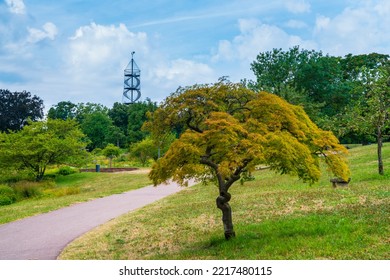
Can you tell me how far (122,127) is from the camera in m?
70.4

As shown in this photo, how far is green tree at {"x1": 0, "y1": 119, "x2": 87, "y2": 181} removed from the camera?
32.8 meters

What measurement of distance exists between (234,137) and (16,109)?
57793 mm

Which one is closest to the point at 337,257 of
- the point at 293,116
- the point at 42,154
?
the point at 293,116

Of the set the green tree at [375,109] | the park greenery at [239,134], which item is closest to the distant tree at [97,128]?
the park greenery at [239,134]

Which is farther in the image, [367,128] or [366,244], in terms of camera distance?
[367,128]

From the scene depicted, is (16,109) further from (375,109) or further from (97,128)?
(375,109)

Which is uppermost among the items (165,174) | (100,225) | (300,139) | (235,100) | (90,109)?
(90,109)

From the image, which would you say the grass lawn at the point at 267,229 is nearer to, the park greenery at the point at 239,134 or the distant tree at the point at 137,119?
the park greenery at the point at 239,134

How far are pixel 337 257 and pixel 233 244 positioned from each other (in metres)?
2.66

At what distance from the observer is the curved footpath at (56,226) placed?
1152 cm

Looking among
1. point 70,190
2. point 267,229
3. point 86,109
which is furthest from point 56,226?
point 86,109

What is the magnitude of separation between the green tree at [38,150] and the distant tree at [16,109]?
25567mm

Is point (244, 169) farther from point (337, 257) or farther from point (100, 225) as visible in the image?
point (100, 225)

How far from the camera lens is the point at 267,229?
35.4ft
